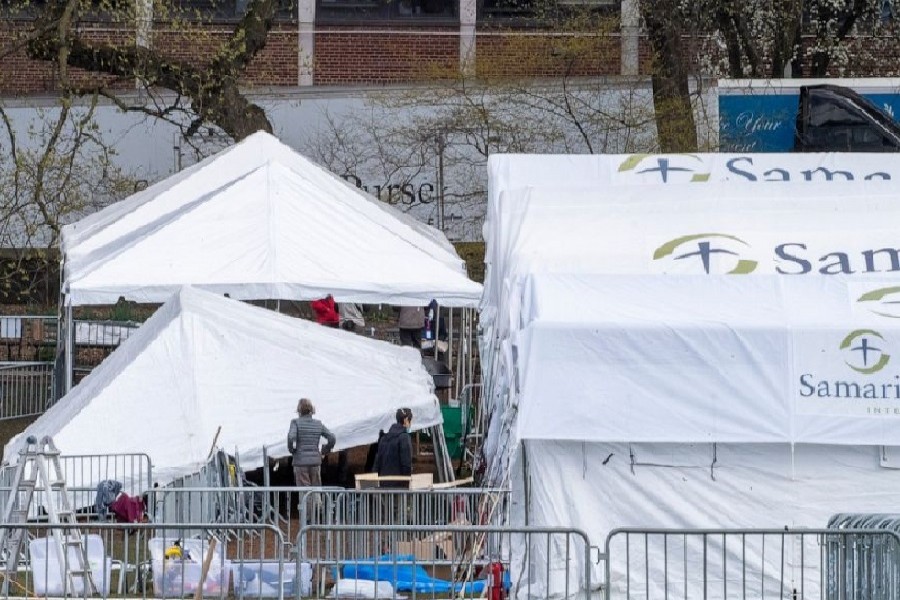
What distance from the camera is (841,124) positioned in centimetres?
2128

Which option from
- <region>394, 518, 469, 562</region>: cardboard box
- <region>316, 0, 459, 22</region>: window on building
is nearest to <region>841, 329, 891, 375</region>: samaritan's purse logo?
<region>394, 518, 469, 562</region>: cardboard box

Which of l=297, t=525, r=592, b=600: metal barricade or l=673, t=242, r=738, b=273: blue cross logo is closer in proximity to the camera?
l=297, t=525, r=592, b=600: metal barricade

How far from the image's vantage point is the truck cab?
66.9 ft

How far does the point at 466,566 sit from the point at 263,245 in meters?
7.52

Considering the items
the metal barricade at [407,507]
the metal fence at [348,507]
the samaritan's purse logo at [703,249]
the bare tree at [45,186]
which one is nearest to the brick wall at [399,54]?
the bare tree at [45,186]

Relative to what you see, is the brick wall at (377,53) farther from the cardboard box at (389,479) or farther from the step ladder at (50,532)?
the step ladder at (50,532)

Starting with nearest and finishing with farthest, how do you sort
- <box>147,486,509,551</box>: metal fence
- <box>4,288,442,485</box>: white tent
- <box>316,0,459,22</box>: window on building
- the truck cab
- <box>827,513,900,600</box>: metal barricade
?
<box>827,513,900,600</box>: metal barricade, <box>147,486,509,551</box>: metal fence, <box>4,288,442,485</box>: white tent, the truck cab, <box>316,0,459,22</box>: window on building

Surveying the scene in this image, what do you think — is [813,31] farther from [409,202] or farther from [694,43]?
[409,202]

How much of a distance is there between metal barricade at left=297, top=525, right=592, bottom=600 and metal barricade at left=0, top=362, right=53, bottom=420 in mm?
11042

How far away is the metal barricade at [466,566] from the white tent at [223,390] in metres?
3.55

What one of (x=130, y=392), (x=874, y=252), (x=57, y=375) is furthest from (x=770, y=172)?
(x=57, y=375)

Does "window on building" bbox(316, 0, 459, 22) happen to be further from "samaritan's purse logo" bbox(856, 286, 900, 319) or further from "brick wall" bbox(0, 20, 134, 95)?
"samaritan's purse logo" bbox(856, 286, 900, 319)

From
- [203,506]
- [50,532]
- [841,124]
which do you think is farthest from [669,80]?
[50,532]

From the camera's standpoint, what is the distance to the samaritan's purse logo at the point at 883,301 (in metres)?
12.2
